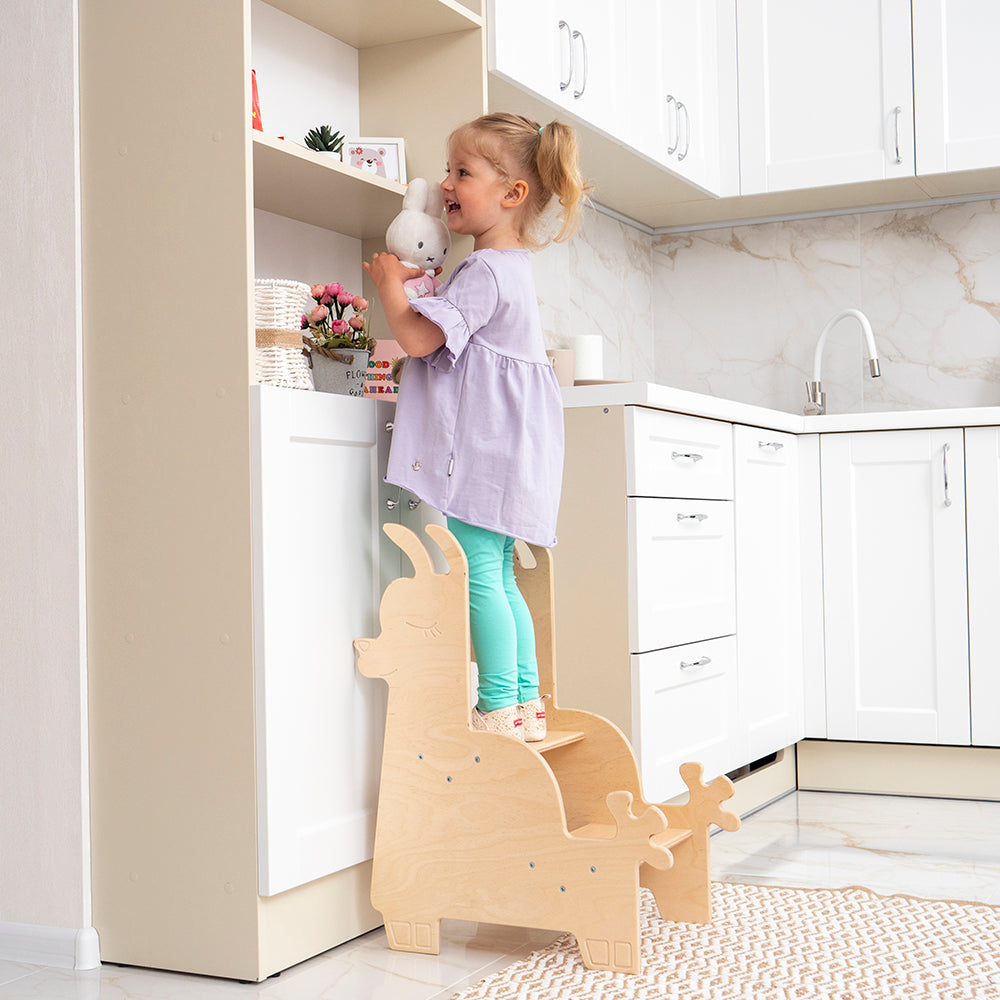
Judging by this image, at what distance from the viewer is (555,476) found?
1947mm

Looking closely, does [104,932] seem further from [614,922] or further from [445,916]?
[614,922]

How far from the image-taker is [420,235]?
1.99 meters

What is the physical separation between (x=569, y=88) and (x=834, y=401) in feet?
4.88

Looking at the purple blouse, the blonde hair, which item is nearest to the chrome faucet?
the blonde hair

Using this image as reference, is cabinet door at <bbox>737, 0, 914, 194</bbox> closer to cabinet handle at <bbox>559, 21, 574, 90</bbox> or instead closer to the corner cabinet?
cabinet handle at <bbox>559, 21, 574, 90</bbox>

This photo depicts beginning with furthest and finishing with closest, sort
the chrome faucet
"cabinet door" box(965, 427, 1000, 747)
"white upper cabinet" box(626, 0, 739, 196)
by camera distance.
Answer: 1. the chrome faucet
2. "white upper cabinet" box(626, 0, 739, 196)
3. "cabinet door" box(965, 427, 1000, 747)

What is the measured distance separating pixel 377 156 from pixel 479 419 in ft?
2.11

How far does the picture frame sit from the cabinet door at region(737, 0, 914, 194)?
5.01 ft

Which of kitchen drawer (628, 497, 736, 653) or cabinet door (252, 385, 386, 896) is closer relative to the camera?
cabinet door (252, 385, 386, 896)

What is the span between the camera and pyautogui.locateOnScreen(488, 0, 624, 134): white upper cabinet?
2.39 m

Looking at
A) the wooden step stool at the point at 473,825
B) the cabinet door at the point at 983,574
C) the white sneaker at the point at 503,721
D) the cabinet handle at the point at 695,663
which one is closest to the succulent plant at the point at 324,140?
the wooden step stool at the point at 473,825

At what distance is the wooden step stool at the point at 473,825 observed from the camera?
5.63 ft

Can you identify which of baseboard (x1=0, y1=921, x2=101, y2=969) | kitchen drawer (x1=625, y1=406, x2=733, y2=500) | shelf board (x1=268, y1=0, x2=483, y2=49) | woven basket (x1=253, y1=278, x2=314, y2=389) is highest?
shelf board (x1=268, y1=0, x2=483, y2=49)

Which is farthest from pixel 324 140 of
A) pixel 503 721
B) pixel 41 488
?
pixel 503 721
